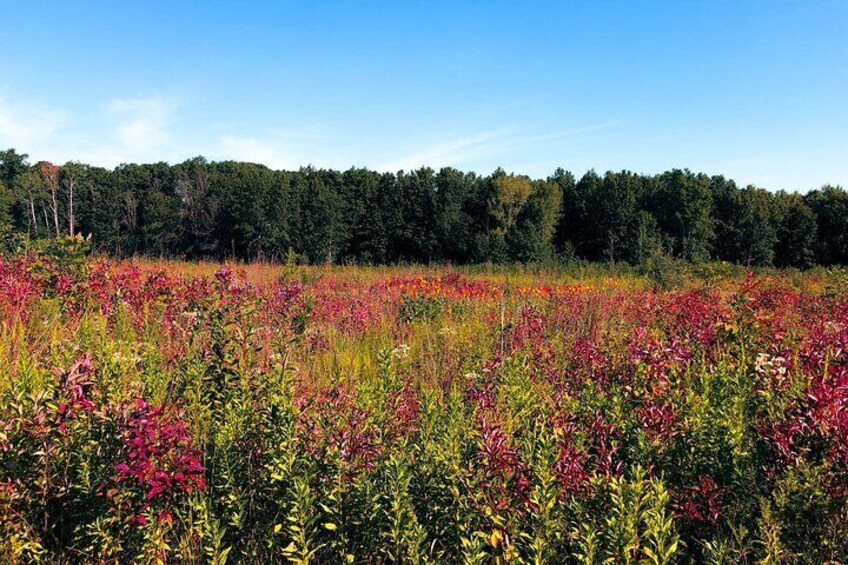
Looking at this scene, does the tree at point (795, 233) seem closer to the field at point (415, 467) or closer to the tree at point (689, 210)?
the tree at point (689, 210)

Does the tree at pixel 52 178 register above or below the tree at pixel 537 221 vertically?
above

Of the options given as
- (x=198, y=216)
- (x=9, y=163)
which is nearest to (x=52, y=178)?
(x=198, y=216)

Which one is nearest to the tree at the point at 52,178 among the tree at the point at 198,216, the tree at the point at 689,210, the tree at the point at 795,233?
the tree at the point at 198,216

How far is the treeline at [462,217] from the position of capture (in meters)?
31.8

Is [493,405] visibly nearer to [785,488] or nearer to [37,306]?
[785,488]

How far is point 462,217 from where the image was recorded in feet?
124

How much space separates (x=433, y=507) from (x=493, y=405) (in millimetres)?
Answer: 863

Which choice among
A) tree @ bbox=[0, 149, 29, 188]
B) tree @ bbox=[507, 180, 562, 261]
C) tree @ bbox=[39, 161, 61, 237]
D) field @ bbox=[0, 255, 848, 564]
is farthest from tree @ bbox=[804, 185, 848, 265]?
tree @ bbox=[0, 149, 29, 188]

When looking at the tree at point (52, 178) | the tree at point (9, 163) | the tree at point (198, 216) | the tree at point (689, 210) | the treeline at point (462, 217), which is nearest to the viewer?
the tree at point (689, 210)

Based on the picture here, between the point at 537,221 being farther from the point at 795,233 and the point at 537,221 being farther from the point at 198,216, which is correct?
the point at 198,216

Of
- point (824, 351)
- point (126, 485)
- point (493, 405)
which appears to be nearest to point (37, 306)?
point (126, 485)

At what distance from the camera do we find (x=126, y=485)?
1796mm

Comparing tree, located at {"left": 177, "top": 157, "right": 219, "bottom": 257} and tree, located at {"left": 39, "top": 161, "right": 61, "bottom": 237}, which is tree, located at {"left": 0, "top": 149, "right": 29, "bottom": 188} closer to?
tree, located at {"left": 39, "top": 161, "right": 61, "bottom": 237}

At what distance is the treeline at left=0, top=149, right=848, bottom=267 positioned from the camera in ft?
104
